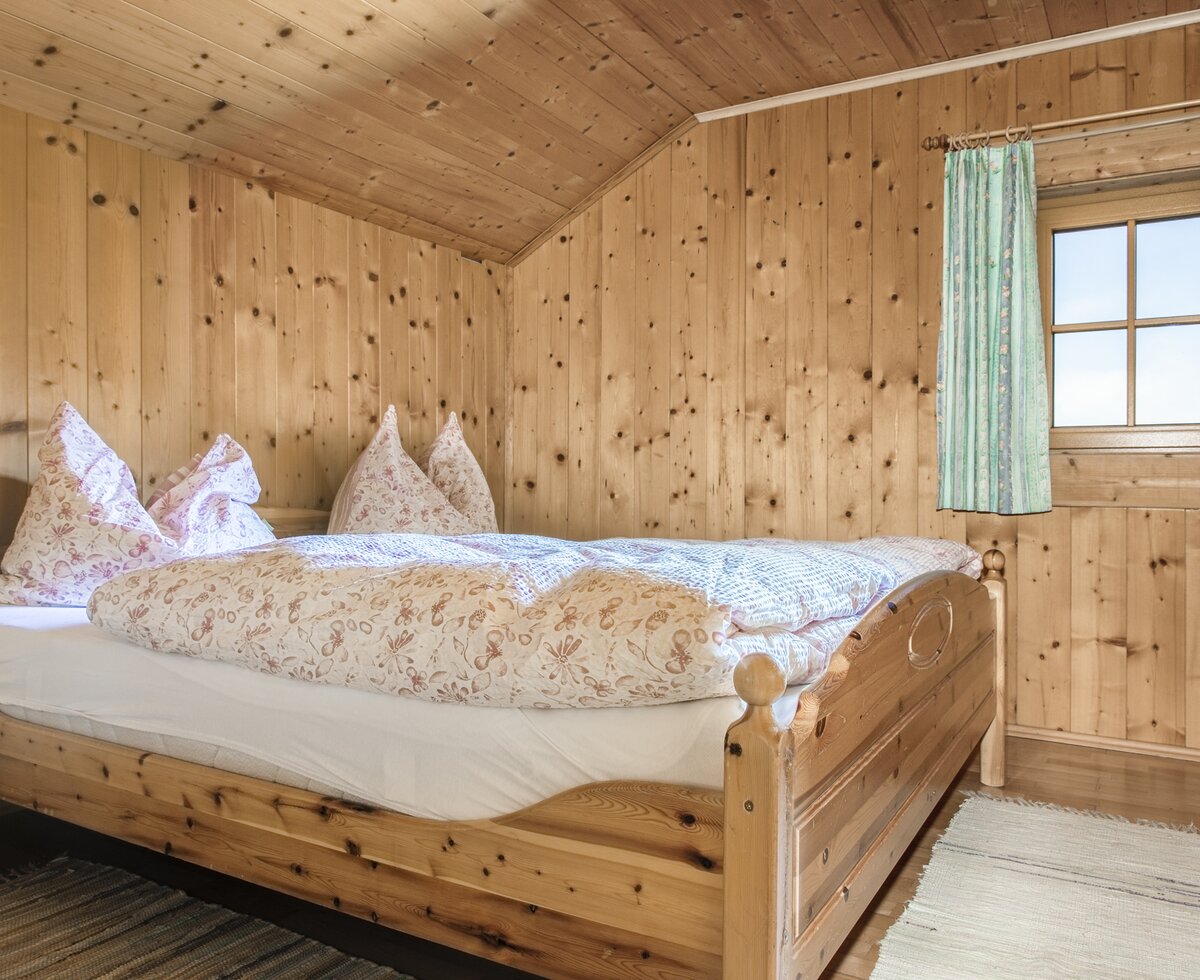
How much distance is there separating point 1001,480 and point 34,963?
111 inches

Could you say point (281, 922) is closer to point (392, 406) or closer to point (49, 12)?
point (392, 406)

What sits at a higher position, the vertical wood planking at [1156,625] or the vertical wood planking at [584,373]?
the vertical wood planking at [584,373]

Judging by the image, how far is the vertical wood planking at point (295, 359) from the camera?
3.13 metres

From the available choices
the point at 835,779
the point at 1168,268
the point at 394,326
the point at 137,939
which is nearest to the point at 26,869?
the point at 137,939

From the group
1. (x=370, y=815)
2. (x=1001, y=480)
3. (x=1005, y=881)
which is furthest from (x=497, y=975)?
(x=1001, y=480)

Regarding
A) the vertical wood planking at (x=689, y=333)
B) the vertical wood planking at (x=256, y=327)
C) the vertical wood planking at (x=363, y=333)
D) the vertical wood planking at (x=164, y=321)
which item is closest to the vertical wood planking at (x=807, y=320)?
the vertical wood planking at (x=689, y=333)

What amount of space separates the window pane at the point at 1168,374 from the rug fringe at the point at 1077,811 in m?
1.29

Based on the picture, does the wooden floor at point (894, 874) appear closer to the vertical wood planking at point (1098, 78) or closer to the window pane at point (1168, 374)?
the window pane at point (1168, 374)

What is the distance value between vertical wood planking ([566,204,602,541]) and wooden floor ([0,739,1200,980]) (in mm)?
1800

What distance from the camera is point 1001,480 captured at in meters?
3.03

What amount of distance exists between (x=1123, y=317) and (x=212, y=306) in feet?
A: 9.64

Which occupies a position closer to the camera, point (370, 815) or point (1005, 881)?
point (370, 815)

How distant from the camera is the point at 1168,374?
301cm

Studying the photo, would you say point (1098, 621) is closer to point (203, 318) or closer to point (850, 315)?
point (850, 315)
